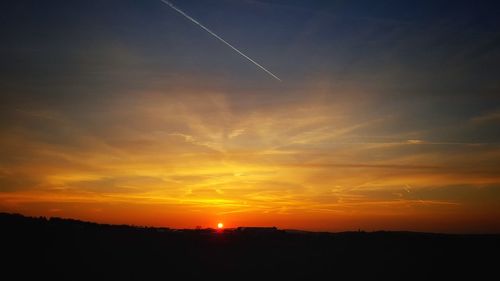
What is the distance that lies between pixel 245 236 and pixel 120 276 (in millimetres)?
15735

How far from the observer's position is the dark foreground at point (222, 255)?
2623cm

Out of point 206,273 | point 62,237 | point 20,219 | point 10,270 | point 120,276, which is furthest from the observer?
point 20,219

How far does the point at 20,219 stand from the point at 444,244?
38.5m

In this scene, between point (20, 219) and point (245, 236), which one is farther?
point (245, 236)

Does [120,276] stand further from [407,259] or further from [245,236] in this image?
[407,259]

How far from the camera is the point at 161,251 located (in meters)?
31.8

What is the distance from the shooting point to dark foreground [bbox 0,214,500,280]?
26234 millimetres

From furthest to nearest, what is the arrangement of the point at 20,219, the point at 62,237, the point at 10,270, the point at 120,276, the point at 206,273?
the point at 20,219 < the point at 62,237 < the point at 206,273 < the point at 120,276 < the point at 10,270

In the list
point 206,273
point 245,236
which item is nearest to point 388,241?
point 245,236

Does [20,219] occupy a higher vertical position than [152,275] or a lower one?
higher

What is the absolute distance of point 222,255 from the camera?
32625 mm

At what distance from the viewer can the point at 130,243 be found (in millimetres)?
32531

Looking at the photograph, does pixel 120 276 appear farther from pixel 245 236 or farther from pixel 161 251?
pixel 245 236

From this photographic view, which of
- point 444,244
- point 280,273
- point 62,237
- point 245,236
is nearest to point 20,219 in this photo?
point 62,237
